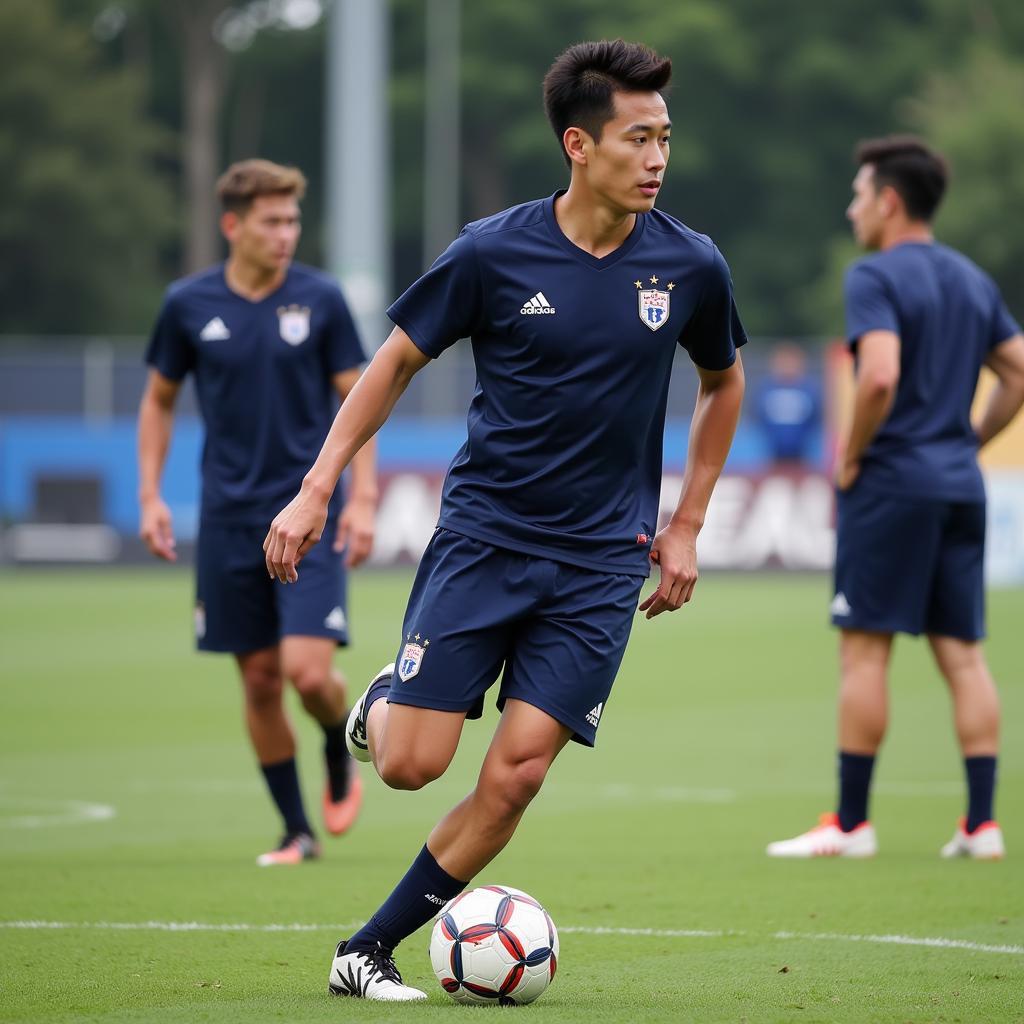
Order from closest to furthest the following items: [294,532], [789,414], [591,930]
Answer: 1. [294,532]
2. [591,930]
3. [789,414]

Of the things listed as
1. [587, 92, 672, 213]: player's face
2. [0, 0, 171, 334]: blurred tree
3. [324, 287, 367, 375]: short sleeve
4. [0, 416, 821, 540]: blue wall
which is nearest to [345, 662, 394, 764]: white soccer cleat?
[587, 92, 672, 213]: player's face

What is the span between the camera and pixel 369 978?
16.6ft

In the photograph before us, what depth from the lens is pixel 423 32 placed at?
58062 millimetres

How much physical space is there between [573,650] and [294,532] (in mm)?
754

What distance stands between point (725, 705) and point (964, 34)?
1725 inches

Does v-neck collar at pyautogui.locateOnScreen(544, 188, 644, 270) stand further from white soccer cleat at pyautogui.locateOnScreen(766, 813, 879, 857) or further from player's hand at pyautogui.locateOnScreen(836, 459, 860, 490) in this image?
white soccer cleat at pyautogui.locateOnScreen(766, 813, 879, 857)

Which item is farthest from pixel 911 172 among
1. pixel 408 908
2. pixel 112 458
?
pixel 112 458

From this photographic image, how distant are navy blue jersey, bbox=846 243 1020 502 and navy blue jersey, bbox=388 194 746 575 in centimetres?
253

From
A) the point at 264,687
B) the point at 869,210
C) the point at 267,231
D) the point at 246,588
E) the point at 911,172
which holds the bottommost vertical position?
the point at 264,687

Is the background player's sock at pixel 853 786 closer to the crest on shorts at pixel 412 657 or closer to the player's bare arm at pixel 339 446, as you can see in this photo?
the crest on shorts at pixel 412 657

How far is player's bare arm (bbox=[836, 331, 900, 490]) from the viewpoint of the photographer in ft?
24.4

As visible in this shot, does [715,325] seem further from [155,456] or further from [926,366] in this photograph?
[155,456]

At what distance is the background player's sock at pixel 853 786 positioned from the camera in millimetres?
7680

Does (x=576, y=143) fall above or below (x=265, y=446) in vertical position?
above
